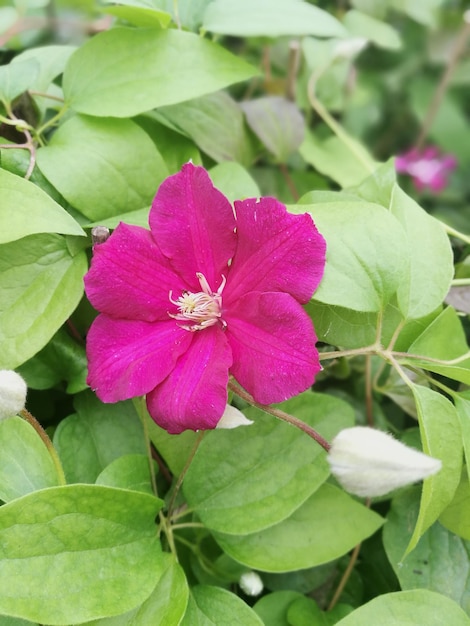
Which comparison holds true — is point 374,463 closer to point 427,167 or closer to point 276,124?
point 276,124

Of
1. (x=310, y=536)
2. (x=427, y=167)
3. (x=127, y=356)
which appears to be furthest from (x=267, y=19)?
(x=427, y=167)

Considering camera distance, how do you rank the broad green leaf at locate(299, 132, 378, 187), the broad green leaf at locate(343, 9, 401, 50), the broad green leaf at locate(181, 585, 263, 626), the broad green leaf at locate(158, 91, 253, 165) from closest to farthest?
the broad green leaf at locate(181, 585, 263, 626), the broad green leaf at locate(158, 91, 253, 165), the broad green leaf at locate(299, 132, 378, 187), the broad green leaf at locate(343, 9, 401, 50)

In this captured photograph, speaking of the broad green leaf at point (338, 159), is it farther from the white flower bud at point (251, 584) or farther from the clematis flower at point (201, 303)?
the white flower bud at point (251, 584)

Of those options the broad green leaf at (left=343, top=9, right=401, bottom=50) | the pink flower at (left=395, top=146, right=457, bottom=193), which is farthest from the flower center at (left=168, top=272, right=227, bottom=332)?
the pink flower at (left=395, top=146, right=457, bottom=193)

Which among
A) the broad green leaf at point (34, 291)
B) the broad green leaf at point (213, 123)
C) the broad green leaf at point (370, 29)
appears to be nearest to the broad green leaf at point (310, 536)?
the broad green leaf at point (34, 291)

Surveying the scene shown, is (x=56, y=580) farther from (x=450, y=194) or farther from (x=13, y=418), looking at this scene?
(x=450, y=194)

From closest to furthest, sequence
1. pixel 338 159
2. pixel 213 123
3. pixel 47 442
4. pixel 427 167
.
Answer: pixel 47 442 < pixel 213 123 < pixel 338 159 < pixel 427 167

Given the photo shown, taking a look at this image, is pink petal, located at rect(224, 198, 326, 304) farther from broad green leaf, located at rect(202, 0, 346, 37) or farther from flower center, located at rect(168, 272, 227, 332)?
broad green leaf, located at rect(202, 0, 346, 37)
